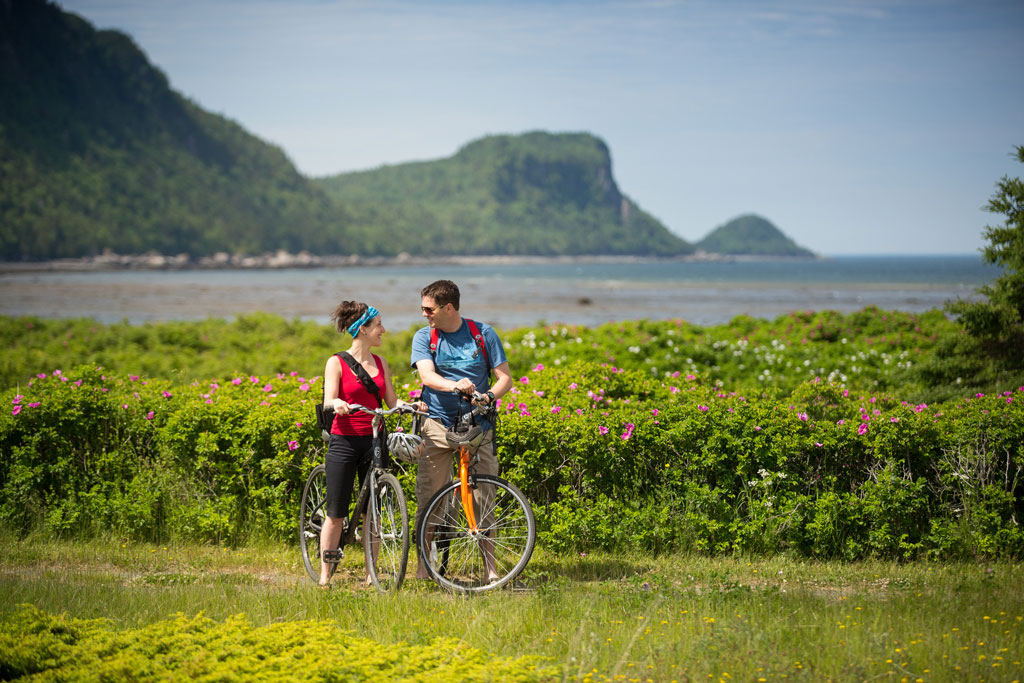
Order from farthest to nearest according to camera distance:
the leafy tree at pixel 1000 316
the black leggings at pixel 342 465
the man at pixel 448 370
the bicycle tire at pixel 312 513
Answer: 1. the leafy tree at pixel 1000 316
2. the bicycle tire at pixel 312 513
3. the black leggings at pixel 342 465
4. the man at pixel 448 370

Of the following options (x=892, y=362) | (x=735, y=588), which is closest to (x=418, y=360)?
(x=735, y=588)

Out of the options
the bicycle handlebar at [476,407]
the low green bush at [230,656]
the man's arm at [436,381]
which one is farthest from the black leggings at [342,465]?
the low green bush at [230,656]

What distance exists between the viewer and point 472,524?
5.77 meters

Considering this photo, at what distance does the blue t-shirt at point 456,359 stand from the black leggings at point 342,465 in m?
0.55

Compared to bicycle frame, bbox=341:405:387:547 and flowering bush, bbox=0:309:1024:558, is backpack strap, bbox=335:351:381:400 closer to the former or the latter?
bicycle frame, bbox=341:405:387:547

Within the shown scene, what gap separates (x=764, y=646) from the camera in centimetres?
474

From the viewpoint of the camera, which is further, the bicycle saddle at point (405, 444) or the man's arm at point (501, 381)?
the man's arm at point (501, 381)

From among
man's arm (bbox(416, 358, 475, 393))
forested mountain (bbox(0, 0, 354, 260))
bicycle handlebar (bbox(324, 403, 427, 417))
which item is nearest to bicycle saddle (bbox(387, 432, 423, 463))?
bicycle handlebar (bbox(324, 403, 427, 417))

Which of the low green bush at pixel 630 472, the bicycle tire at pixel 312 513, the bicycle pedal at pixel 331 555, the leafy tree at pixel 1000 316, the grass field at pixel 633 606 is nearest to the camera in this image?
the grass field at pixel 633 606

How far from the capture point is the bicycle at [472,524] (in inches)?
225

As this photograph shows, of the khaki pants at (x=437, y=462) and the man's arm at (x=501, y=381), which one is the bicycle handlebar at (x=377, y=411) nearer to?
the khaki pants at (x=437, y=462)

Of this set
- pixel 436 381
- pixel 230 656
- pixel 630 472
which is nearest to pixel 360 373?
pixel 436 381

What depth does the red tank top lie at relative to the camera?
581 centimetres

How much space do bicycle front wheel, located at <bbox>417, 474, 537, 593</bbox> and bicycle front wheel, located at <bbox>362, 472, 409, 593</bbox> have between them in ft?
0.69
